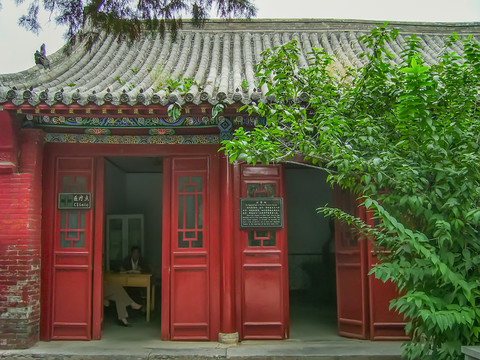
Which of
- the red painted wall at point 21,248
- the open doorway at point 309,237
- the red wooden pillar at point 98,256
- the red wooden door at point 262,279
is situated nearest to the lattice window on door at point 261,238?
the red wooden door at point 262,279

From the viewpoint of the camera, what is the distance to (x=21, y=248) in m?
5.72

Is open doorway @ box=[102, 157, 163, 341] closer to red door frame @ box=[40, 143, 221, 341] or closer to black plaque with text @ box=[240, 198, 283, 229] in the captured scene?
red door frame @ box=[40, 143, 221, 341]

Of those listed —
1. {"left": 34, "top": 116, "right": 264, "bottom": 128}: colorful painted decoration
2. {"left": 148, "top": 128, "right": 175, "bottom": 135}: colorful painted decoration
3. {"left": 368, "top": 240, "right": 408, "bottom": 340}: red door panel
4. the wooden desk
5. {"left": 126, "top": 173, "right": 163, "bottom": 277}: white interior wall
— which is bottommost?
{"left": 368, "top": 240, "right": 408, "bottom": 340}: red door panel

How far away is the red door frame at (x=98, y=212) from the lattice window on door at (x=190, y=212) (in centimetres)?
16

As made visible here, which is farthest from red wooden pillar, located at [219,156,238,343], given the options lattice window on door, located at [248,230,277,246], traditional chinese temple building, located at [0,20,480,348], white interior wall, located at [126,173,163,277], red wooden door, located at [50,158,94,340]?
white interior wall, located at [126,173,163,277]

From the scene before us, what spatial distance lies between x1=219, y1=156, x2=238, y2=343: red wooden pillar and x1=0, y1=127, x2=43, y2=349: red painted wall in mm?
2227

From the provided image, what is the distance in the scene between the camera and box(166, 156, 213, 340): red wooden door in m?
5.97

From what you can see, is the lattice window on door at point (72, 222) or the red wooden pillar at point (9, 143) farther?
the lattice window on door at point (72, 222)

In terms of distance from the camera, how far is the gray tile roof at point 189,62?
5.18m

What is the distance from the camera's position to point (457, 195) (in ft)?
11.4

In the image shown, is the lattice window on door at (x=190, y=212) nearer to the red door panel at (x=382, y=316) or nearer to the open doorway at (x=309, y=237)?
the red door panel at (x=382, y=316)

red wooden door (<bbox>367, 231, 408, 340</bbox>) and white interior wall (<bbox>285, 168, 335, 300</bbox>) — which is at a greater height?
white interior wall (<bbox>285, 168, 335, 300</bbox>)

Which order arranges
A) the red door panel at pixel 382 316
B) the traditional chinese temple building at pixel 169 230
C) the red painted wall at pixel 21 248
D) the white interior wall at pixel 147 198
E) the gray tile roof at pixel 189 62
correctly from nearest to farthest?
the gray tile roof at pixel 189 62
the red painted wall at pixel 21 248
the traditional chinese temple building at pixel 169 230
the red door panel at pixel 382 316
the white interior wall at pixel 147 198

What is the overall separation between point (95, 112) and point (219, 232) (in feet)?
6.72
